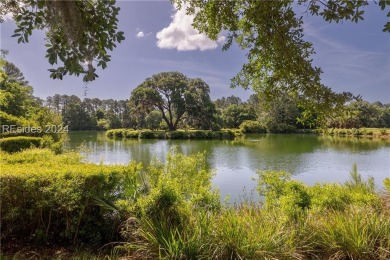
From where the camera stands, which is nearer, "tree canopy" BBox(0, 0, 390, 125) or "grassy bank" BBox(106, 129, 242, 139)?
"tree canopy" BBox(0, 0, 390, 125)

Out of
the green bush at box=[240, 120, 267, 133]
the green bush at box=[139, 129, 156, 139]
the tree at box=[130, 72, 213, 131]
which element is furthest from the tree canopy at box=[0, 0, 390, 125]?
the green bush at box=[240, 120, 267, 133]

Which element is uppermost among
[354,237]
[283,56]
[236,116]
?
[236,116]

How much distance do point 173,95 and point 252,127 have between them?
57.8ft

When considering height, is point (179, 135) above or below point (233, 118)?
below

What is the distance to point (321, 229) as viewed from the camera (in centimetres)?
309

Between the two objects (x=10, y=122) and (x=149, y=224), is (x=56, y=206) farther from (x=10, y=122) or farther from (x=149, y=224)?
(x=10, y=122)

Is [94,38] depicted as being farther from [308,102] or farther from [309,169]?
[309,169]

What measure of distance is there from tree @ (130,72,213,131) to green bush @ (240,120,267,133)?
11091 mm

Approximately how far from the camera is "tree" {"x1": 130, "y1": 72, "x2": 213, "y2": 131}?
38.9m

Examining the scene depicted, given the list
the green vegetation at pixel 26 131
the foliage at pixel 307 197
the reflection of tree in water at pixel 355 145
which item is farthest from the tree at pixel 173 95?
the foliage at pixel 307 197

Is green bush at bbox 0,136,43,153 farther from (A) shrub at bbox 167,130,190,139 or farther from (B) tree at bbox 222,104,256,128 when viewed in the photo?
(B) tree at bbox 222,104,256,128

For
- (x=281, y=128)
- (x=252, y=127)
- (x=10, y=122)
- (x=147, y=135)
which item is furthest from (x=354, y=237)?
(x=281, y=128)

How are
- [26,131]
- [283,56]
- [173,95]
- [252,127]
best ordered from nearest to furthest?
[283,56], [26,131], [173,95], [252,127]

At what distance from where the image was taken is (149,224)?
9.67 feet
